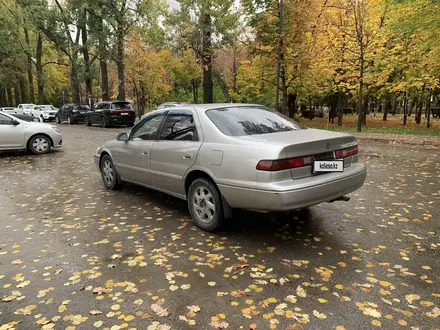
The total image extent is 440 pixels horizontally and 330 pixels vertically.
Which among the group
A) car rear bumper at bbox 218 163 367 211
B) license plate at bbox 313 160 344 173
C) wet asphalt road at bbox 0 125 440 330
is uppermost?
license plate at bbox 313 160 344 173

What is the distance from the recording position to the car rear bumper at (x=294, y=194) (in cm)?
367

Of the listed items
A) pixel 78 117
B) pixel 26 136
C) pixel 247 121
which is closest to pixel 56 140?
pixel 26 136

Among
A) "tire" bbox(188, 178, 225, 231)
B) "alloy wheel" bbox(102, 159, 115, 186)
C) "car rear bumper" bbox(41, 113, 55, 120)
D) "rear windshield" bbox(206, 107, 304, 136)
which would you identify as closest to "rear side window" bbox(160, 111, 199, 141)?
"rear windshield" bbox(206, 107, 304, 136)

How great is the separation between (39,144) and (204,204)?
9297mm

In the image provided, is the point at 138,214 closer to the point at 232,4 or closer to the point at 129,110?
the point at 129,110

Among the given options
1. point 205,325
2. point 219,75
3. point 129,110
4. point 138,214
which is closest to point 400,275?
point 205,325

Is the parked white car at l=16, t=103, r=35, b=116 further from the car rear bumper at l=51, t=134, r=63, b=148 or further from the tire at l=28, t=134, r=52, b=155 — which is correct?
the tire at l=28, t=134, r=52, b=155

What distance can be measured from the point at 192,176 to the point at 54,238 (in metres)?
1.87

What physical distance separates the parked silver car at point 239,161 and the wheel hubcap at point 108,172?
120 centimetres

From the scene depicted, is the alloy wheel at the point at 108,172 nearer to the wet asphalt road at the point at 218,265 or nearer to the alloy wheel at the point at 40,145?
the wet asphalt road at the point at 218,265

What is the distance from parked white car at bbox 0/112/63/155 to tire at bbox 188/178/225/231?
29.4ft

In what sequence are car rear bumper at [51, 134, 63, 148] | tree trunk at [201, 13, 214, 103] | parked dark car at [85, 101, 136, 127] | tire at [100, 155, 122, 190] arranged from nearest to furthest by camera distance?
tire at [100, 155, 122, 190] → car rear bumper at [51, 134, 63, 148] → tree trunk at [201, 13, 214, 103] → parked dark car at [85, 101, 136, 127]

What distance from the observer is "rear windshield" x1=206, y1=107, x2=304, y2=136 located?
437cm

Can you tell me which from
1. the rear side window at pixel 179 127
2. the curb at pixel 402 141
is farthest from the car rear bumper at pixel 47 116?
the rear side window at pixel 179 127
